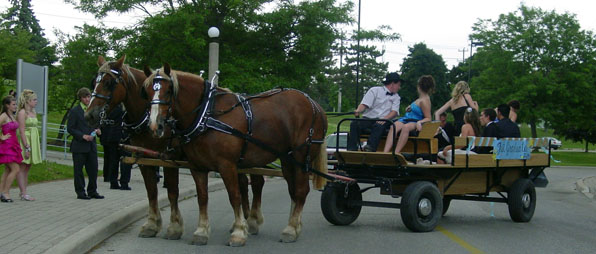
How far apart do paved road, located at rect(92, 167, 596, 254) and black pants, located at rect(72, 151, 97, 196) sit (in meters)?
1.40

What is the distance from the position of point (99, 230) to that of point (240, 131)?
6.94 feet

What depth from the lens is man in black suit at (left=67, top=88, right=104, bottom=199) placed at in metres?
10.8

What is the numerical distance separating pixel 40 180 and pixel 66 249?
834 centimetres

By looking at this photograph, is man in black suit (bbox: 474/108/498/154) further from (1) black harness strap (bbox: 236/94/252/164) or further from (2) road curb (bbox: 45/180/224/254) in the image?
(2) road curb (bbox: 45/180/224/254)

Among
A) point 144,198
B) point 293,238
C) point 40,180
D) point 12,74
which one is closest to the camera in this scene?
point 293,238

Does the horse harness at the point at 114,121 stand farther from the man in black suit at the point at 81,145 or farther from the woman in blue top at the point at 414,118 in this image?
the woman in blue top at the point at 414,118

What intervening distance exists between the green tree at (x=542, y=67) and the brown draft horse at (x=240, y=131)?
32900 mm

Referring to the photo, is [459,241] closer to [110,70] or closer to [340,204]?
[340,204]

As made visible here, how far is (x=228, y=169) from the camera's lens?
7375 mm

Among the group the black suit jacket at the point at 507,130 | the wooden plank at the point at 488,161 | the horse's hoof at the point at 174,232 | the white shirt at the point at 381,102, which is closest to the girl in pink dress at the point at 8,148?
the horse's hoof at the point at 174,232

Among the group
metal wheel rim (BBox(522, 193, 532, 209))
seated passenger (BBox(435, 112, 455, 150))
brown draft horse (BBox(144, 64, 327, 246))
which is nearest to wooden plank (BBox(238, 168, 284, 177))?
brown draft horse (BBox(144, 64, 327, 246))

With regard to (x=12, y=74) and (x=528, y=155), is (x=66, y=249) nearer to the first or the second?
(x=528, y=155)

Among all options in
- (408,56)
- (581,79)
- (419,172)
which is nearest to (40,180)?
(419,172)

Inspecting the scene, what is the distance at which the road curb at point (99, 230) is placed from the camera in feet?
22.0
